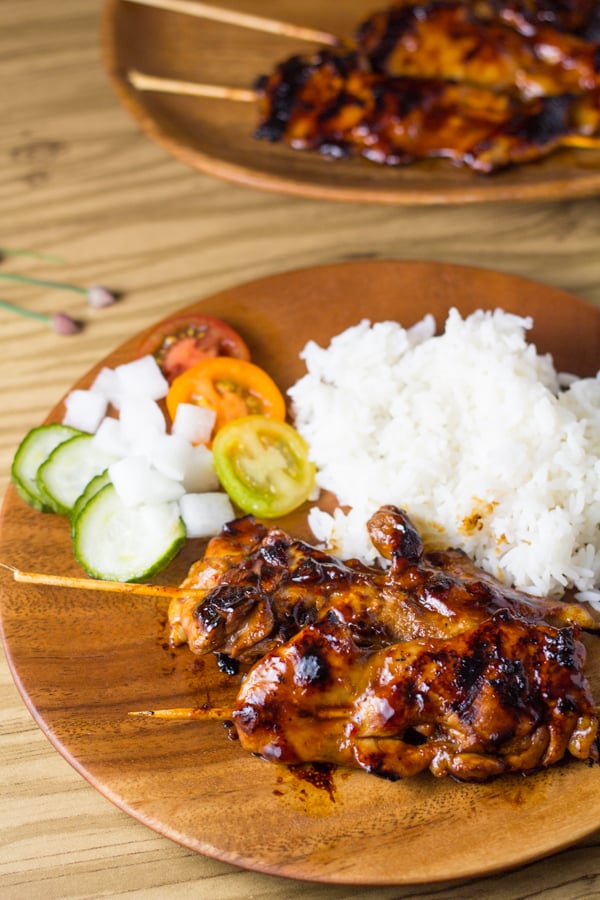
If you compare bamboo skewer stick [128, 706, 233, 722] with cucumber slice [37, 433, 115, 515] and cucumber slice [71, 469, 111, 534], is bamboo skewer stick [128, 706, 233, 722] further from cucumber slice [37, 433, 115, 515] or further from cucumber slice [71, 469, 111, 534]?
cucumber slice [37, 433, 115, 515]

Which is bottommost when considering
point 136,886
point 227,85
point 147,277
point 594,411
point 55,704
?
point 136,886

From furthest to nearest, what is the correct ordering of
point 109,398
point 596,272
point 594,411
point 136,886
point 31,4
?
point 31,4
point 596,272
point 109,398
point 594,411
point 136,886

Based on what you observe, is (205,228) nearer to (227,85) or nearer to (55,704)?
(227,85)

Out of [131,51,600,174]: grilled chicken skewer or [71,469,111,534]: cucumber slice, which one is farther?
[131,51,600,174]: grilled chicken skewer

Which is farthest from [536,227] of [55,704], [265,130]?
[55,704]

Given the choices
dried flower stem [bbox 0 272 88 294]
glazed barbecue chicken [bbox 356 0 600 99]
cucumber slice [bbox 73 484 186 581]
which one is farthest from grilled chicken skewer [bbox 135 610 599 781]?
glazed barbecue chicken [bbox 356 0 600 99]

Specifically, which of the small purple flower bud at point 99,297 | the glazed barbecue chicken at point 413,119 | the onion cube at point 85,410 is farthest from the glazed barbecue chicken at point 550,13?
the onion cube at point 85,410

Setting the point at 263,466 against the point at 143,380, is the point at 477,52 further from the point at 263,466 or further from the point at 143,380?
the point at 263,466


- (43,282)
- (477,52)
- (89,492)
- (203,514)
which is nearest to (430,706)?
(203,514)
